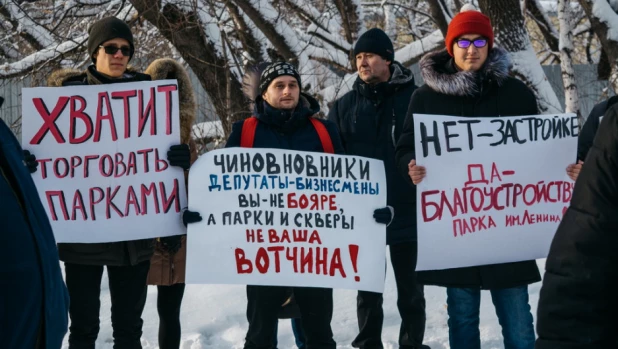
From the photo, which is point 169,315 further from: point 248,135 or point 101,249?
point 248,135

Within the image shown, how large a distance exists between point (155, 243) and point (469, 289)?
159 centimetres

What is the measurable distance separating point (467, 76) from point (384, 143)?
32.7 inches

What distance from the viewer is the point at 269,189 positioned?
430 centimetres

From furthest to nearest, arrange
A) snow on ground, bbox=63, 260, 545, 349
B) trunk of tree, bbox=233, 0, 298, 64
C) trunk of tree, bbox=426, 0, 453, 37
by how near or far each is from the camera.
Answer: trunk of tree, bbox=426, 0, 453, 37
trunk of tree, bbox=233, 0, 298, 64
snow on ground, bbox=63, 260, 545, 349

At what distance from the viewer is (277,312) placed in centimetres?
421

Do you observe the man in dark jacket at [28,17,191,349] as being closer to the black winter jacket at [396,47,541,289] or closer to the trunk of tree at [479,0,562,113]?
the black winter jacket at [396,47,541,289]

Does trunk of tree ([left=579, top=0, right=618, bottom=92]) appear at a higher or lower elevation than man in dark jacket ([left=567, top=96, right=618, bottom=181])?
higher

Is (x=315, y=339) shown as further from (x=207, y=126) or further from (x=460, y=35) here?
(x=207, y=126)

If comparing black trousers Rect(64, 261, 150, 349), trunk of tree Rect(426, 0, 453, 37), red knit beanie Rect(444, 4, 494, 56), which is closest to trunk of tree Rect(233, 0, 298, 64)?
trunk of tree Rect(426, 0, 453, 37)

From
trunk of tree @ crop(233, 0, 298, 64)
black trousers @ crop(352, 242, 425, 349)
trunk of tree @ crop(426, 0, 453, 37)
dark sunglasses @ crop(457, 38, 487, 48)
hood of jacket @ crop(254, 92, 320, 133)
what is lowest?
black trousers @ crop(352, 242, 425, 349)

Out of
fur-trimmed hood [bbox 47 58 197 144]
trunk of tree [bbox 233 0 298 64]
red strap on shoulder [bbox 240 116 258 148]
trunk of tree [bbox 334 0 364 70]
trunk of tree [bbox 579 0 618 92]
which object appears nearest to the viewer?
red strap on shoulder [bbox 240 116 258 148]

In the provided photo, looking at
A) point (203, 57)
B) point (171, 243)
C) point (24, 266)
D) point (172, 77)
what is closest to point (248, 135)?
point (172, 77)

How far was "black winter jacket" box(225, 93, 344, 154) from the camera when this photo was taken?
4.20m

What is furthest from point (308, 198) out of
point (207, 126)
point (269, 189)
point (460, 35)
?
point (207, 126)
